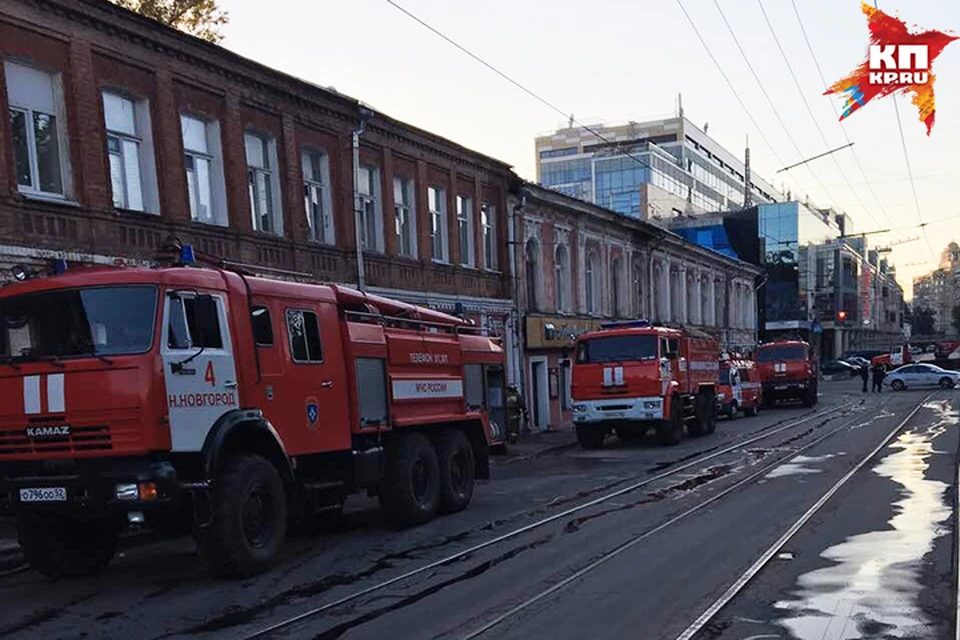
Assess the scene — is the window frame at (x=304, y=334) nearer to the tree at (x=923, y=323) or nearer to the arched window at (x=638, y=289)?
the arched window at (x=638, y=289)

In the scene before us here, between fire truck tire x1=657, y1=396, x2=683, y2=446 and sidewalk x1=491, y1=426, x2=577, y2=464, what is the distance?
8.87 feet

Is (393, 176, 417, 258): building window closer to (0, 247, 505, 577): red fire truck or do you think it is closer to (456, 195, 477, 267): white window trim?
(456, 195, 477, 267): white window trim

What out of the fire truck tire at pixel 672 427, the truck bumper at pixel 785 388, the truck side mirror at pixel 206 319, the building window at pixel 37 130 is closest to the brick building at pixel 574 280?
the truck bumper at pixel 785 388

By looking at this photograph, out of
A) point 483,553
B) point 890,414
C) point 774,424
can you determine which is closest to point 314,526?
point 483,553

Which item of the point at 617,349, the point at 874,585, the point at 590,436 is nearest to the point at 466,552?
the point at 874,585

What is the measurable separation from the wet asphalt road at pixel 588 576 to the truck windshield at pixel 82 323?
2239 mm

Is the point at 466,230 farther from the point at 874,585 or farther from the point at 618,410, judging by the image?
the point at 874,585

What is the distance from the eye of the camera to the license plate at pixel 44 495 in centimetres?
744

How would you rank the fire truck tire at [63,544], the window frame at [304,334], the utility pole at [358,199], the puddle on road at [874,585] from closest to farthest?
the puddle on road at [874,585] → the fire truck tire at [63,544] → the window frame at [304,334] → the utility pole at [358,199]

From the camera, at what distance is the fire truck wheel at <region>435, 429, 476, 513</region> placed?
11.9 m

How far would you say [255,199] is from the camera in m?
17.5

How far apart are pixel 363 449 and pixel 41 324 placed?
3882mm

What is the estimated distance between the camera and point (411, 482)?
11.0 m

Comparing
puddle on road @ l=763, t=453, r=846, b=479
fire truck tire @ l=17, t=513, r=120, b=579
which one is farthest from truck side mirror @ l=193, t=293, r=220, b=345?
puddle on road @ l=763, t=453, r=846, b=479
